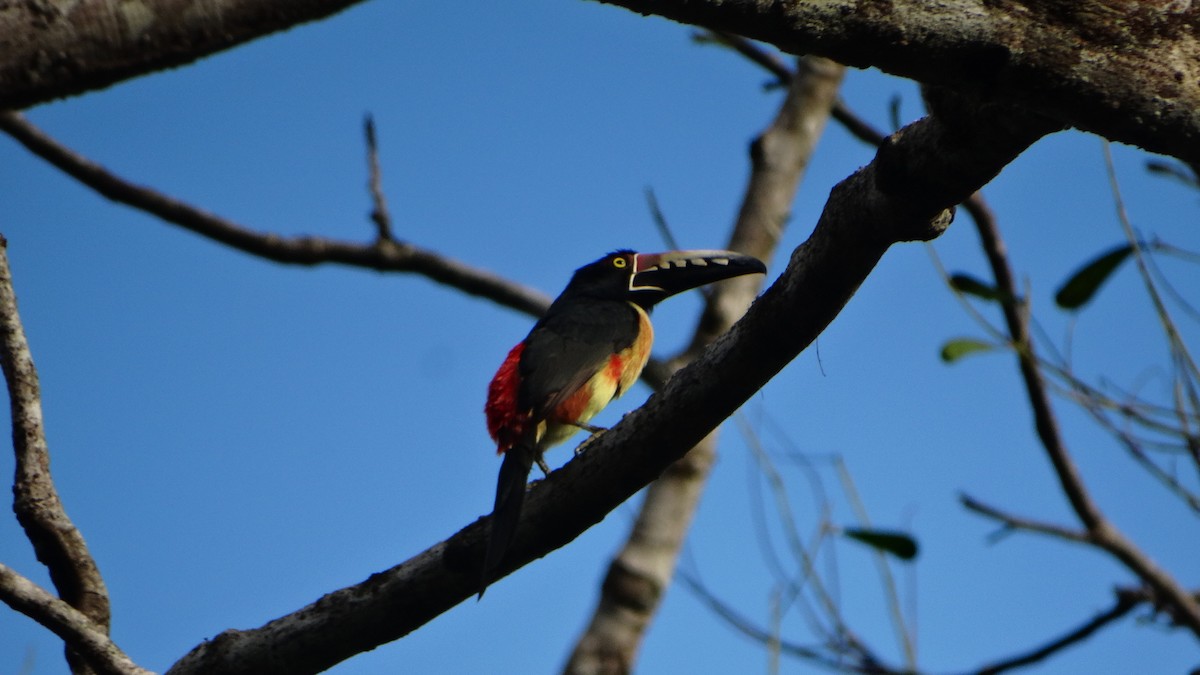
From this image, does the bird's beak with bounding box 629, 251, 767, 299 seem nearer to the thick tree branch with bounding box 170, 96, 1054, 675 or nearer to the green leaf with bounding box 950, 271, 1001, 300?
the green leaf with bounding box 950, 271, 1001, 300

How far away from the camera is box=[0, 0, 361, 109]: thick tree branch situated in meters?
2.38

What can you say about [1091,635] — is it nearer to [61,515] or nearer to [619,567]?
[619,567]

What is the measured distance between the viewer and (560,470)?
10.3 feet

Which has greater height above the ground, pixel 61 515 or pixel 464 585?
pixel 61 515

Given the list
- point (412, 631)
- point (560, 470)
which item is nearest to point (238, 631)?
point (412, 631)

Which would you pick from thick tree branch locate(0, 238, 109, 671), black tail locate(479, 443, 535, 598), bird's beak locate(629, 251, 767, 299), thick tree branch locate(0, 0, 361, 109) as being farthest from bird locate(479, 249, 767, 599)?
thick tree branch locate(0, 0, 361, 109)

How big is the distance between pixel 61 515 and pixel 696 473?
4041 millimetres

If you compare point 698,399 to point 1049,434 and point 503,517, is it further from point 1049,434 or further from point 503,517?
point 1049,434

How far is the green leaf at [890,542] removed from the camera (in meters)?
4.74

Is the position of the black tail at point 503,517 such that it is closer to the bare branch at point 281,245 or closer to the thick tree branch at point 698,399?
the thick tree branch at point 698,399

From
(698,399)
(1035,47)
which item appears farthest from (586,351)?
(1035,47)

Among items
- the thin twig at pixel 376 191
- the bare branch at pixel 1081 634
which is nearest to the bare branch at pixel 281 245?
the thin twig at pixel 376 191

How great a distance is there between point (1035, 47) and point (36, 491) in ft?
8.24

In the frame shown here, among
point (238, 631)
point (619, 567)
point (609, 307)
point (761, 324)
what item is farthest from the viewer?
point (619, 567)
